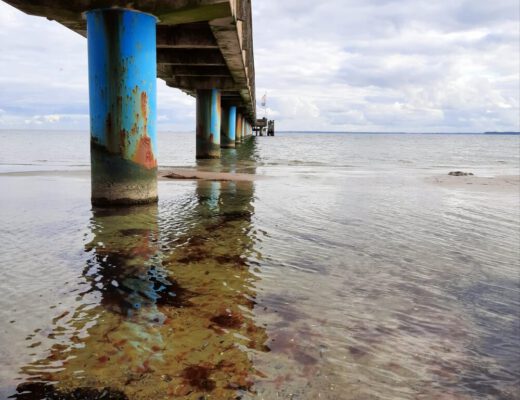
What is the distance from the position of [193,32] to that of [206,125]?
10.2 metres

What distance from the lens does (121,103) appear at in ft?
26.7

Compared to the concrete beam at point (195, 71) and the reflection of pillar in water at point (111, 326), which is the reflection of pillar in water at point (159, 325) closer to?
the reflection of pillar in water at point (111, 326)

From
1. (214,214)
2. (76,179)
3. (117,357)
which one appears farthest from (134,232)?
(76,179)

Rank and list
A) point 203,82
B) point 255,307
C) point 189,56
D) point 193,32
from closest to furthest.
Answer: point 255,307
point 193,32
point 189,56
point 203,82

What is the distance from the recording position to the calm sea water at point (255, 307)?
2580 millimetres

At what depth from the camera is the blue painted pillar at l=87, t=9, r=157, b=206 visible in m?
8.03

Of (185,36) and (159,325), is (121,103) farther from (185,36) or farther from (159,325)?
(185,36)

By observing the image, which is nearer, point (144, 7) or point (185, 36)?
point (144, 7)

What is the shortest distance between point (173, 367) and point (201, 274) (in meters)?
1.78

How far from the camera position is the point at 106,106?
8.13 metres

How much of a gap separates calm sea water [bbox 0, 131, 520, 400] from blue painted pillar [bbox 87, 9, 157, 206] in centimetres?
100

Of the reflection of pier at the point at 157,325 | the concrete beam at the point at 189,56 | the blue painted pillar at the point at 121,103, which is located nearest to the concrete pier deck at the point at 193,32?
the concrete beam at the point at 189,56

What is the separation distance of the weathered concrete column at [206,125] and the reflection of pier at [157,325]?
61.5 ft

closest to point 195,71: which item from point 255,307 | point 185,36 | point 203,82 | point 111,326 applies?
point 203,82
